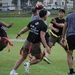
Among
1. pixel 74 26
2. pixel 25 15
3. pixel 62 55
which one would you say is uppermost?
pixel 74 26

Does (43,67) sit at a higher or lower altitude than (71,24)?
lower

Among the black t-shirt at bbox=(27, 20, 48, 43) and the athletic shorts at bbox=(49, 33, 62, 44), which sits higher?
the black t-shirt at bbox=(27, 20, 48, 43)

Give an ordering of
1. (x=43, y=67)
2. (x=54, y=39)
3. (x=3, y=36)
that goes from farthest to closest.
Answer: (x=54, y=39), (x=43, y=67), (x=3, y=36)

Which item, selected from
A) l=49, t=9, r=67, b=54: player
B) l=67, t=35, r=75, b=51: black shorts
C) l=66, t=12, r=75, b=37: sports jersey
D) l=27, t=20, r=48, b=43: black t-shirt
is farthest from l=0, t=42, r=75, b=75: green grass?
l=66, t=12, r=75, b=37: sports jersey

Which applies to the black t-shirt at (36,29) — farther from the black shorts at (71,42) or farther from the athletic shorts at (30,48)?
the black shorts at (71,42)

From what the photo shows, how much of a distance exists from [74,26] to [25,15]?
39350 mm

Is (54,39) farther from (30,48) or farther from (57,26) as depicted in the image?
(30,48)

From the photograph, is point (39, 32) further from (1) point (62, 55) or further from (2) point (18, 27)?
(2) point (18, 27)

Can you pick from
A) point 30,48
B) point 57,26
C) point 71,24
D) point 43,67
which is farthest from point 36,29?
point 57,26

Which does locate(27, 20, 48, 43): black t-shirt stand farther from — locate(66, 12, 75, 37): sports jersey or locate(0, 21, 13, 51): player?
locate(0, 21, 13, 51): player

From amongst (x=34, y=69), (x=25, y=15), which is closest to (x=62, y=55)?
(x=34, y=69)

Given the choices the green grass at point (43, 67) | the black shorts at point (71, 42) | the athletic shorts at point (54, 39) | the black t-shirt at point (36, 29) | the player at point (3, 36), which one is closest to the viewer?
the black t-shirt at point (36, 29)

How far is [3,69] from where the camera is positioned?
38.4ft

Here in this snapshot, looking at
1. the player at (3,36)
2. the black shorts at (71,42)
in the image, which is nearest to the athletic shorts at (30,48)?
the black shorts at (71,42)
